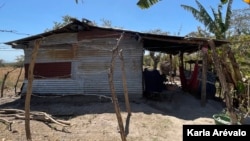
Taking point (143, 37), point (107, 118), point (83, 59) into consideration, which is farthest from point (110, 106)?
point (83, 59)

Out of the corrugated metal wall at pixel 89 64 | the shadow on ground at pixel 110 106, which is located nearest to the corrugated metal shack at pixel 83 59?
the corrugated metal wall at pixel 89 64

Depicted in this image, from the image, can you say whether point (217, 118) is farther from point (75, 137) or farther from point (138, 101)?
point (138, 101)

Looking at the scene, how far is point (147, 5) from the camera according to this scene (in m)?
8.96

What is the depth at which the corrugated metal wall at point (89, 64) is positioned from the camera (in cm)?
1317

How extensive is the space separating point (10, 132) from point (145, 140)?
3483 mm

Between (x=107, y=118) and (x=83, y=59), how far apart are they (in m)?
4.38

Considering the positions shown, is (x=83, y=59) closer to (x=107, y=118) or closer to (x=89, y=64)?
(x=89, y=64)

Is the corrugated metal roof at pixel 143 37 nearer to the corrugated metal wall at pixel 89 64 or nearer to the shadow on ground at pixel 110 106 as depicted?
the corrugated metal wall at pixel 89 64

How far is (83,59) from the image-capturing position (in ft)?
45.1

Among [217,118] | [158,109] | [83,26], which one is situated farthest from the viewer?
[83,26]

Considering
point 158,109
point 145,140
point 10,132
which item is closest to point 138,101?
point 158,109

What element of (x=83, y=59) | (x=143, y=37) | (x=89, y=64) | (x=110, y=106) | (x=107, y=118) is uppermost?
(x=143, y=37)

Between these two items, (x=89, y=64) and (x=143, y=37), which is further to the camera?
(x=89, y=64)

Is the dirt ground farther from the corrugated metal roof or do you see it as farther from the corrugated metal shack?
the corrugated metal roof
